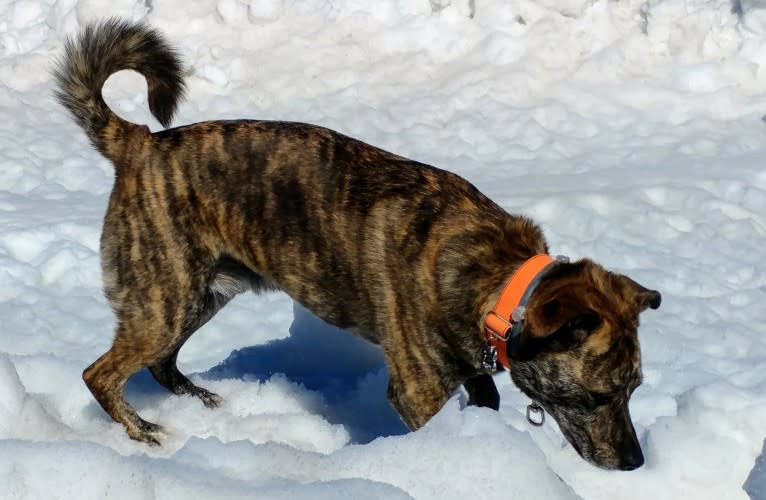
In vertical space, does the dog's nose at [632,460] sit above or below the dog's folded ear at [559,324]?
below

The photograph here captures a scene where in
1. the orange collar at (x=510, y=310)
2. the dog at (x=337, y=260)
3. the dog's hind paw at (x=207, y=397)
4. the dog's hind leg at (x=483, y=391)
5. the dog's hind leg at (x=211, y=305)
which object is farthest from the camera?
the dog's hind paw at (x=207, y=397)

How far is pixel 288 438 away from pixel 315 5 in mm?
5770

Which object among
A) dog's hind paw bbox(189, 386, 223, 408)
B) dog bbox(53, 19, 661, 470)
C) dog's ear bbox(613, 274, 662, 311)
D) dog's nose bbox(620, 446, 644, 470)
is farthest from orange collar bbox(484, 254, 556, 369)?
dog's hind paw bbox(189, 386, 223, 408)

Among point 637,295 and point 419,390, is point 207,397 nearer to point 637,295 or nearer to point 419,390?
point 419,390

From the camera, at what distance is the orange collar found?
3498 mm

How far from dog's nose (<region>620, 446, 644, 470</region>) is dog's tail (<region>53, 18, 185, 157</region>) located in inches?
96.4

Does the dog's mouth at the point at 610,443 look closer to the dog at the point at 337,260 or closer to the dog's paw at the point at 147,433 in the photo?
the dog at the point at 337,260

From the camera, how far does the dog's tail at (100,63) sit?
4289 mm

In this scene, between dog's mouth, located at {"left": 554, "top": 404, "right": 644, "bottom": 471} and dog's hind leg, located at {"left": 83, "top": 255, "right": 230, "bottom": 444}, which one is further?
dog's hind leg, located at {"left": 83, "top": 255, "right": 230, "bottom": 444}

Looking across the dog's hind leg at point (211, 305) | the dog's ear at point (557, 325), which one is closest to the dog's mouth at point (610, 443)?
the dog's ear at point (557, 325)

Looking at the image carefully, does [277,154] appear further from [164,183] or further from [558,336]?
[558,336]

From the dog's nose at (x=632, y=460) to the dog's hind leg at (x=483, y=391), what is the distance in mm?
720

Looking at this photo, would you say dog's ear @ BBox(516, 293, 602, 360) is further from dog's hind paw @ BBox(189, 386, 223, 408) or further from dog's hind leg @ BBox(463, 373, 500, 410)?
dog's hind paw @ BBox(189, 386, 223, 408)

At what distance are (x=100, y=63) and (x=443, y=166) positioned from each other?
3.21 metres
